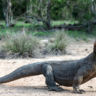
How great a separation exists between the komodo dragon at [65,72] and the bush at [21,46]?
3.62 metres

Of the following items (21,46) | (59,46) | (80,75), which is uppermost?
(80,75)

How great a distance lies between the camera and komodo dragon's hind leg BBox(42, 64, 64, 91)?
4714 millimetres

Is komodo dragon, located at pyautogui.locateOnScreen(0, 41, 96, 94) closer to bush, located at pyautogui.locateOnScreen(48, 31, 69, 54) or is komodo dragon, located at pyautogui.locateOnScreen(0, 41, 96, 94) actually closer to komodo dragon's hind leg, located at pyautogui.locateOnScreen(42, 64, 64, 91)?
komodo dragon's hind leg, located at pyautogui.locateOnScreen(42, 64, 64, 91)

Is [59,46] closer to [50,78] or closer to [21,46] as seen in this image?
[21,46]

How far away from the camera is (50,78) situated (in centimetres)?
479

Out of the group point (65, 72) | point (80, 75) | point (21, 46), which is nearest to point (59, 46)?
point (21, 46)

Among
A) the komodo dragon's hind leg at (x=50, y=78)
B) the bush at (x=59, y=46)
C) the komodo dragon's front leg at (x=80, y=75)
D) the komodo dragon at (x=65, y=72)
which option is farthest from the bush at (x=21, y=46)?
the komodo dragon's front leg at (x=80, y=75)

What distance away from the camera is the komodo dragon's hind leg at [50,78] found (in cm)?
471

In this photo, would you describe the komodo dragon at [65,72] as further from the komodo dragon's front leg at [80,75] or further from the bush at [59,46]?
the bush at [59,46]

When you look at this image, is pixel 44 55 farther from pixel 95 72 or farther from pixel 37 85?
pixel 95 72

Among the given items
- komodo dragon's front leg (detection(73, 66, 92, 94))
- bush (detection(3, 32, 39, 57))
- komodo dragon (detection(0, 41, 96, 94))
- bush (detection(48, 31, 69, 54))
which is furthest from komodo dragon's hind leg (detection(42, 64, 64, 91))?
bush (detection(48, 31, 69, 54))

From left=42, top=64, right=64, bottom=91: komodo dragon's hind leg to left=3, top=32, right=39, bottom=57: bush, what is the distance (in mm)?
4070

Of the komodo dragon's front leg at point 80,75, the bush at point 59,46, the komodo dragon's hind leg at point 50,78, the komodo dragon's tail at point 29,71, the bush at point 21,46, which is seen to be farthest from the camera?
the bush at point 59,46

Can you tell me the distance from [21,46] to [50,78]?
173 inches
